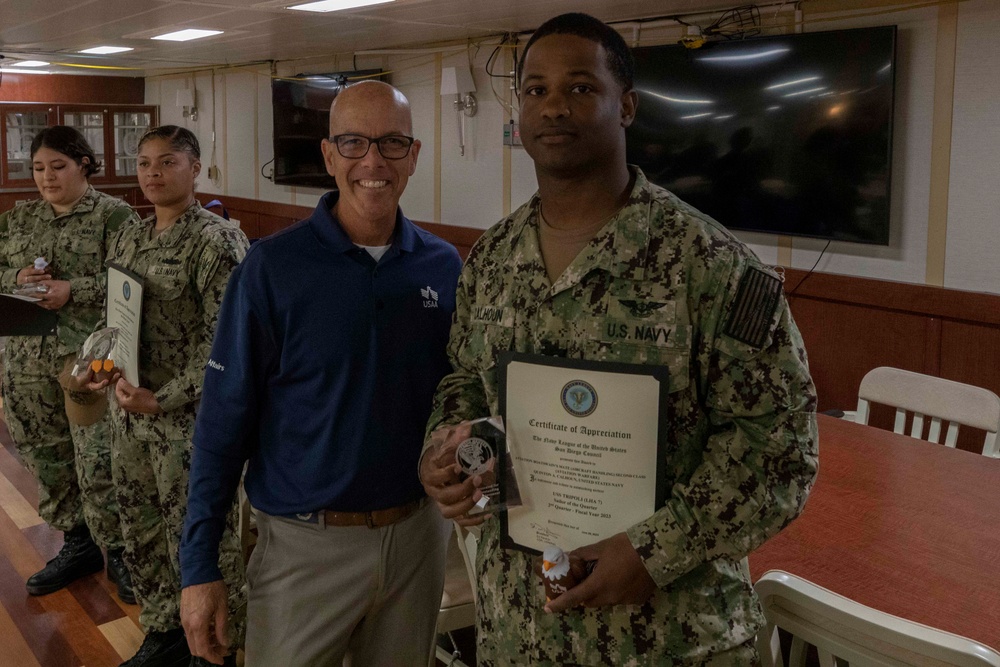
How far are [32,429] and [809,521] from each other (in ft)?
9.07

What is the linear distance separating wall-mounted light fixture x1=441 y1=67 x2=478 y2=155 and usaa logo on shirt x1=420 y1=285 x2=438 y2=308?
4.36 m

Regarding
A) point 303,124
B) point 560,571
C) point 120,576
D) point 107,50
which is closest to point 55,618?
point 120,576

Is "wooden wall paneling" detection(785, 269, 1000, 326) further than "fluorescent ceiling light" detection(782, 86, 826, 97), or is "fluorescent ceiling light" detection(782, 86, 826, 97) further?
"fluorescent ceiling light" detection(782, 86, 826, 97)

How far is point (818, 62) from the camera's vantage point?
374 centimetres

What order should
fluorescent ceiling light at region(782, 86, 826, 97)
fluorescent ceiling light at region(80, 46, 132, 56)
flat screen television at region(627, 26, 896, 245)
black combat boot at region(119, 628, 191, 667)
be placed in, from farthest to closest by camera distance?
1. fluorescent ceiling light at region(80, 46, 132, 56)
2. fluorescent ceiling light at region(782, 86, 826, 97)
3. flat screen television at region(627, 26, 896, 245)
4. black combat boot at region(119, 628, 191, 667)

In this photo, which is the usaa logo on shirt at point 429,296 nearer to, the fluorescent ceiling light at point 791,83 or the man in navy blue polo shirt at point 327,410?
the man in navy blue polo shirt at point 327,410

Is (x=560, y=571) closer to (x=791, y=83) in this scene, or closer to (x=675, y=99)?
(x=791, y=83)

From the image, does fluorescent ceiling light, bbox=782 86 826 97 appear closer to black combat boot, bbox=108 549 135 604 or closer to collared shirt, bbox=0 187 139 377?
collared shirt, bbox=0 187 139 377

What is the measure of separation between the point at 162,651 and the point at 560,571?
6.35ft

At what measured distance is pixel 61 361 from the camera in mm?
3074

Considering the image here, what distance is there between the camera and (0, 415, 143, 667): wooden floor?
2744 mm

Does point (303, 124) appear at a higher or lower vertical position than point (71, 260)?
A: higher

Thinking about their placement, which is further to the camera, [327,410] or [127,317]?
[127,317]

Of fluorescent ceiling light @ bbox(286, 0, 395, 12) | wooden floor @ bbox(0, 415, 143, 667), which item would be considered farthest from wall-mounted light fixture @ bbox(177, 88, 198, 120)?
wooden floor @ bbox(0, 415, 143, 667)
